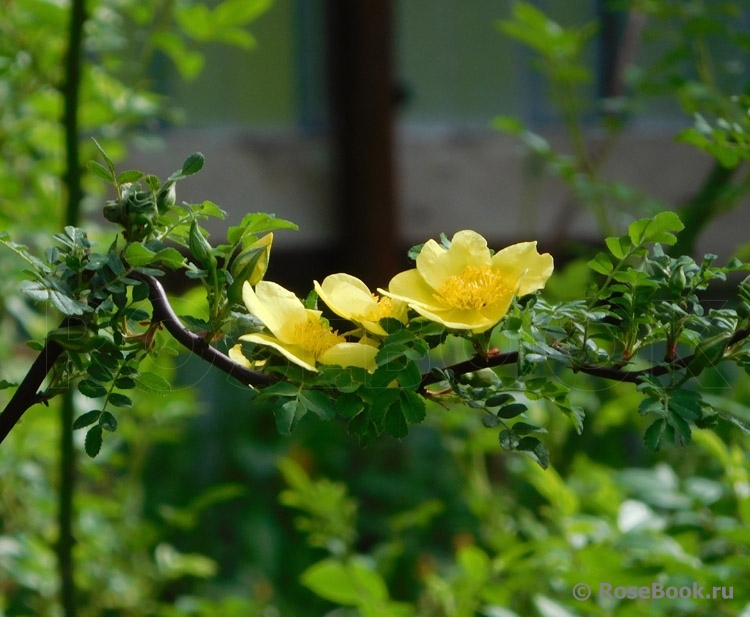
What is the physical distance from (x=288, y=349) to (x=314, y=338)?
0.01 meters

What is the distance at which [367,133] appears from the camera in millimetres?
1870

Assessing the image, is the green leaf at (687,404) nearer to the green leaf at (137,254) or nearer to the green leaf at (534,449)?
the green leaf at (534,449)

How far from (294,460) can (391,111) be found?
0.76m

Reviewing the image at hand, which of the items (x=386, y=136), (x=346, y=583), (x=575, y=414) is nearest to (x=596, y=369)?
(x=575, y=414)

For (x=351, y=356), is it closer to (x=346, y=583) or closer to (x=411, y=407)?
(x=411, y=407)

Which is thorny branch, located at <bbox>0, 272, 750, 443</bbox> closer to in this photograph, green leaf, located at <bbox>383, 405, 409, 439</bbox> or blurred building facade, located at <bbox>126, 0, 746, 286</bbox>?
green leaf, located at <bbox>383, 405, 409, 439</bbox>

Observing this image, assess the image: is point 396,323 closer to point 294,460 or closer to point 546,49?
point 546,49

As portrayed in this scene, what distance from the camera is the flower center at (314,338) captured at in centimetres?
34

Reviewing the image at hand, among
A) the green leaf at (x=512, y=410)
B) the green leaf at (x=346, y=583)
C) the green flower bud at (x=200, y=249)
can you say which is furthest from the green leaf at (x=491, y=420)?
the green leaf at (x=346, y=583)

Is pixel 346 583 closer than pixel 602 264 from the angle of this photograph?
No

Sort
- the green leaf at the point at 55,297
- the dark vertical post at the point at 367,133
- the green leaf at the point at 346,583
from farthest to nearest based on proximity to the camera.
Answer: the dark vertical post at the point at 367,133, the green leaf at the point at 346,583, the green leaf at the point at 55,297

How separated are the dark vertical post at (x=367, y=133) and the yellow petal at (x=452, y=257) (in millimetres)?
1466

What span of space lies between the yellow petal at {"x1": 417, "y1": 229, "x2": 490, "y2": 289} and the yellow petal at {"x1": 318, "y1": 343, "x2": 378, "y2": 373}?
0.12 ft

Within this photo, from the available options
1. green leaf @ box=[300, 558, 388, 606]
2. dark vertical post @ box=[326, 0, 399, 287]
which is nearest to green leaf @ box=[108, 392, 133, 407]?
green leaf @ box=[300, 558, 388, 606]
